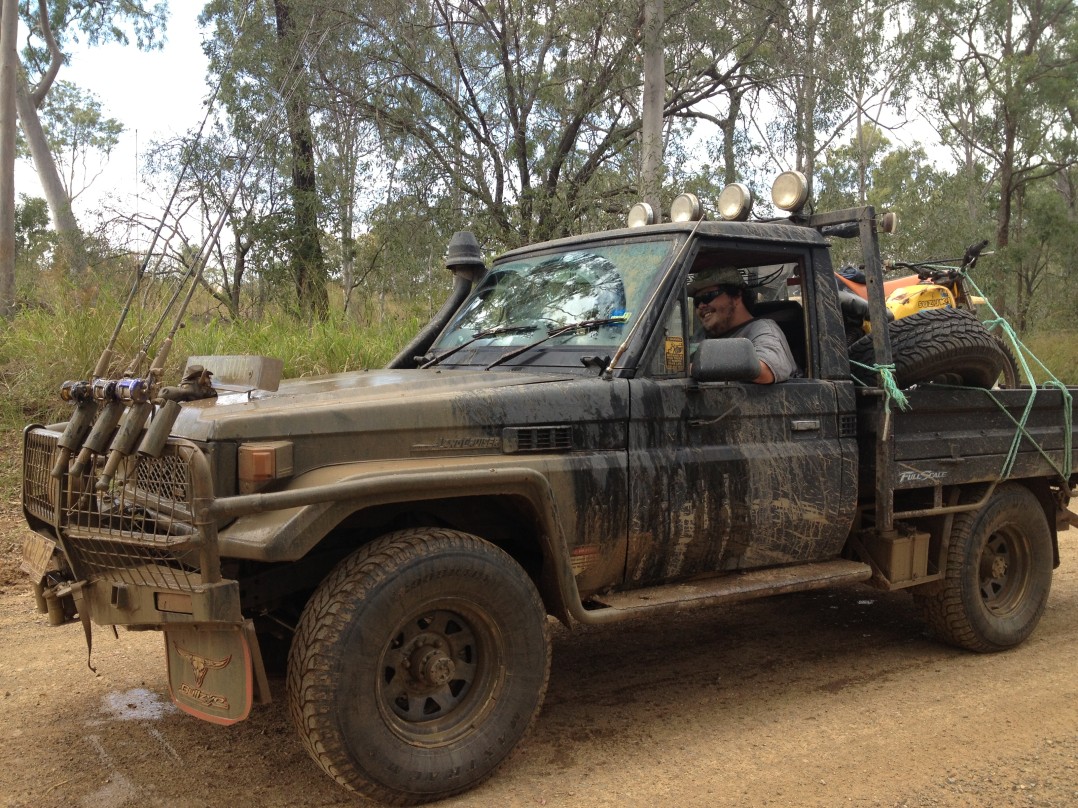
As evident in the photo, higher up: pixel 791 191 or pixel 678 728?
pixel 791 191

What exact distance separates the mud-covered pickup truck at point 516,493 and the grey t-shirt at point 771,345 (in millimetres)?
78

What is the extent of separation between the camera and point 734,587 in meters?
3.81

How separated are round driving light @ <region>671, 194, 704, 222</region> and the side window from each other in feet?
2.15

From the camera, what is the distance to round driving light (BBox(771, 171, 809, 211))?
4430 millimetres

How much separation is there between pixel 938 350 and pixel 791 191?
3.43 feet

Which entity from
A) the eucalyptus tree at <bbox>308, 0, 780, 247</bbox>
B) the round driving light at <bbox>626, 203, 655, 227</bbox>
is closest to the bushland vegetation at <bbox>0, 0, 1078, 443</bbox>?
the eucalyptus tree at <bbox>308, 0, 780, 247</bbox>

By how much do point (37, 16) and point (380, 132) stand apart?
521 inches

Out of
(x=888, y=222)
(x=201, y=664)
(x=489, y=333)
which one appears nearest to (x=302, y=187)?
(x=489, y=333)

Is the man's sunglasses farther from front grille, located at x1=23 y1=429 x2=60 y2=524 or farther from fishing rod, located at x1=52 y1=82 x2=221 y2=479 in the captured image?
front grille, located at x1=23 y1=429 x2=60 y2=524

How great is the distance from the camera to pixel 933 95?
21.5 metres

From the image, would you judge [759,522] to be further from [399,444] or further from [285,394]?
[285,394]

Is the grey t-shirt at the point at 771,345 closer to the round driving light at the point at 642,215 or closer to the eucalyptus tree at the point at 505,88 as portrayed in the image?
the round driving light at the point at 642,215

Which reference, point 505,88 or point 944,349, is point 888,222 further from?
point 505,88

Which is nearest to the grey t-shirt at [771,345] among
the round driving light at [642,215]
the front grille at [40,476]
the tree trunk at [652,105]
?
the round driving light at [642,215]
